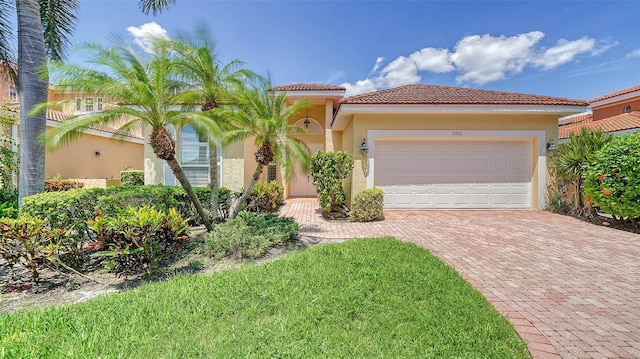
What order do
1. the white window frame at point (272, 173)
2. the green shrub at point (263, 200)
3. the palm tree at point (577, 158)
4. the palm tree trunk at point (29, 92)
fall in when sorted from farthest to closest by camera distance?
1. the white window frame at point (272, 173)
2. the green shrub at point (263, 200)
3. the palm tree at point (577, 158)
4. the palm tree trunk at point (29, 92)

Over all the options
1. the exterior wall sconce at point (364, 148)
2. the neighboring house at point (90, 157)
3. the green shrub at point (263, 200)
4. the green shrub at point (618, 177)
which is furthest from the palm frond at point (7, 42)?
the green shrub at point (618, 177)

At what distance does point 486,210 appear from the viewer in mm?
11180

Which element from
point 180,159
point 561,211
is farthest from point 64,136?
point 561,211

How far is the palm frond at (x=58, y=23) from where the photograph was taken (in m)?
9.04

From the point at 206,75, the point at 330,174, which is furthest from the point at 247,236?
the point at 206,75

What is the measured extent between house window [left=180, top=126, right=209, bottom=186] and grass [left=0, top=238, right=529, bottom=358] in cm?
957

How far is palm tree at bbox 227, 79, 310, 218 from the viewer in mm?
7277

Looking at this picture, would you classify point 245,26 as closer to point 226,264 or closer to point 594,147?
point 226,264

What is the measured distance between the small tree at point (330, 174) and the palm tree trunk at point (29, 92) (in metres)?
8.19

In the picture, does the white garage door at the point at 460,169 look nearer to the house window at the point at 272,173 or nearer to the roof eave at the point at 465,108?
the roof eave at the point at 465,108

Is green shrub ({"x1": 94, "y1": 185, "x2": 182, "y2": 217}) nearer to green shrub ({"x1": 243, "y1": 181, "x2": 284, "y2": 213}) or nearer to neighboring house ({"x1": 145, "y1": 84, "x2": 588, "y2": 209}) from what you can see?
green shrub ({"x1": 243, "y1": 181, "x2": 284, "y2": 213})

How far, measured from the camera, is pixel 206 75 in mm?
7180

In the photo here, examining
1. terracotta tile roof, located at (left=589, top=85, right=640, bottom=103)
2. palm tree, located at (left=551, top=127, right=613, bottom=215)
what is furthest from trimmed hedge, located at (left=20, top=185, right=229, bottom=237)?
terracotta tile roof, located at (left=589, top=85, right=640, bottom=103)

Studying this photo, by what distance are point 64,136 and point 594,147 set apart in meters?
15.8
